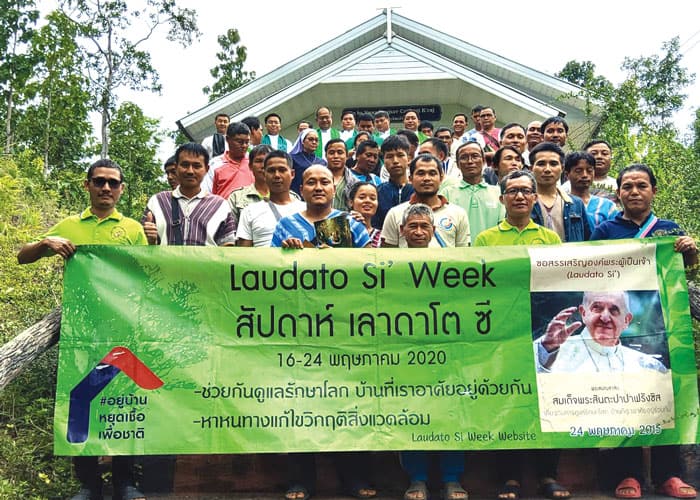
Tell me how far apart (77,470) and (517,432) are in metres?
2.96

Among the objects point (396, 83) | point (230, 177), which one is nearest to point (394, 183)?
point (230, 177)

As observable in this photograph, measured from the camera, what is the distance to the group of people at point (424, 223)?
190 inches

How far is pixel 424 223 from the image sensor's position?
514cm

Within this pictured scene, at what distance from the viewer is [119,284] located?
16.2ft

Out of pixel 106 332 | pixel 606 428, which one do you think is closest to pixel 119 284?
pixel 106 332

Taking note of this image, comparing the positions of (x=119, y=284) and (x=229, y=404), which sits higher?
(x=119, y=284)

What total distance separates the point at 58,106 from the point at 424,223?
2024 cm

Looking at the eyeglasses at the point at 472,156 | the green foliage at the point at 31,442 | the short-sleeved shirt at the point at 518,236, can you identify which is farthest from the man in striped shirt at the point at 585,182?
the green foliage at the point at 31,442

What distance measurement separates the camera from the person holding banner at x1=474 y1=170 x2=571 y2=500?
190 inches

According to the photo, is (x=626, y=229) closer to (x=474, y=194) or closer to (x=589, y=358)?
(x=589, y=358)

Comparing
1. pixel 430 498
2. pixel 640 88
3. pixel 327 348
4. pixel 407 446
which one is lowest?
pixel 430 498

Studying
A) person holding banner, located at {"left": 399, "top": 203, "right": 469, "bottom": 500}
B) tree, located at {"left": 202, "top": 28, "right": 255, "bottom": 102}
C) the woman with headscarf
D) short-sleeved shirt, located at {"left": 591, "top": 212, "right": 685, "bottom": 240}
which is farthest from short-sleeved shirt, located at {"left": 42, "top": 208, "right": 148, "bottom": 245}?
tree, located at {"left": 202, "top": 28, "right": 255, "bottom": 102}

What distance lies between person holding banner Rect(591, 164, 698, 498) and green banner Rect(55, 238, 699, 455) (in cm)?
16

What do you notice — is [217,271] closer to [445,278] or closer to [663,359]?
[445,278]
